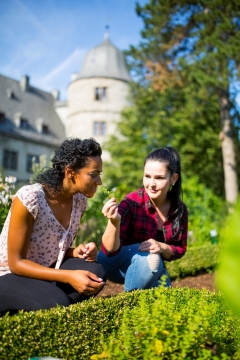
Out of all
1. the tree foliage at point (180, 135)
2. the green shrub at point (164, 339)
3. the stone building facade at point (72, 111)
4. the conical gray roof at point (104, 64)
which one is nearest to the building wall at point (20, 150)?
the stone building facade at point (72, 111)

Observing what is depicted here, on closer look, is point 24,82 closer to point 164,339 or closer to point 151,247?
point 151,247

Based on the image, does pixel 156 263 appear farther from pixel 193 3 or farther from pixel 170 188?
pixel 193 3

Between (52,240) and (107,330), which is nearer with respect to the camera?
(107,330)

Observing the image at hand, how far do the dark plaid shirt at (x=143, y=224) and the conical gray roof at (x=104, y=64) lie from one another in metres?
29.1

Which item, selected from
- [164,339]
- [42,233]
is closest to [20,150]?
[42,233]

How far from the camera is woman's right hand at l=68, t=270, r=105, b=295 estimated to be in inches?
83.6

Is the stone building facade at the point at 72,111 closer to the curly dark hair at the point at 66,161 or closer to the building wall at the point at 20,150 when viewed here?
the building wall at the point at 20,150

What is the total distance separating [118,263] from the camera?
9.11ft

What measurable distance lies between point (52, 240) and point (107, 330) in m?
0.65

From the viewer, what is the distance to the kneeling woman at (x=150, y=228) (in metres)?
2.65

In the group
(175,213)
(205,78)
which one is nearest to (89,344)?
(175,213)

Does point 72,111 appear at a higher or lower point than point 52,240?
higher

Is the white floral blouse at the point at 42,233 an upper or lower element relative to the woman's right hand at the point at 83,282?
upper

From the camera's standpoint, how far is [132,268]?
2637 millimetres
